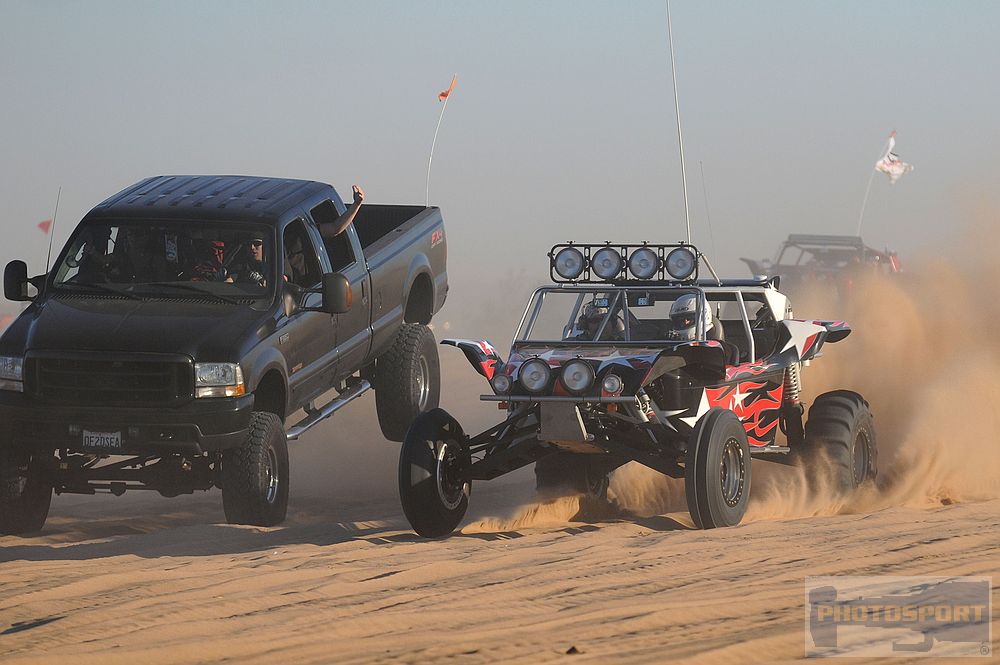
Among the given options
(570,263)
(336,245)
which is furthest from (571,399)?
(336,245)

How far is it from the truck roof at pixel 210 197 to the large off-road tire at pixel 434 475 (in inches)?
87.1

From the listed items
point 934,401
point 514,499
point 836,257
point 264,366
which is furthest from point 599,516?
point 836,257

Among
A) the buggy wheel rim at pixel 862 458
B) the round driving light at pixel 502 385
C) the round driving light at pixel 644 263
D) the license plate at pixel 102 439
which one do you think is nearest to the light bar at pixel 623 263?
the round driving light at pixel 644 263

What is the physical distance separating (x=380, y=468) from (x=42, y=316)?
194 inches

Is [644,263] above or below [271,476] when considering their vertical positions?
above

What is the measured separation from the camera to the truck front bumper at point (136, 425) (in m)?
9.66

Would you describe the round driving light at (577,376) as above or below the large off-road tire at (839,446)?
above

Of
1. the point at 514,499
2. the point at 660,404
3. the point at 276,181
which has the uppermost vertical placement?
the point at 276,181

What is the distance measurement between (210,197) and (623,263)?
321 cm

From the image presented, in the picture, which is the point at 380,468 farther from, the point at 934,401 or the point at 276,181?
the point at 934,401

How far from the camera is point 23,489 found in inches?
405

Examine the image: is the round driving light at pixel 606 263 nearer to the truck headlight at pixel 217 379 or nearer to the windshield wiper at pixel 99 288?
the truck headlight at pixel 217 379

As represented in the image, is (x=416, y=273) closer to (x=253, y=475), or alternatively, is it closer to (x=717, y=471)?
(x=253, y=475)

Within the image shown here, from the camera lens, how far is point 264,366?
1012cm
